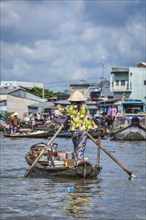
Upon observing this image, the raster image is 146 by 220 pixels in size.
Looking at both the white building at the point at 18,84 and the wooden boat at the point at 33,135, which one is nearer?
the wooden boat at the point at 33,135

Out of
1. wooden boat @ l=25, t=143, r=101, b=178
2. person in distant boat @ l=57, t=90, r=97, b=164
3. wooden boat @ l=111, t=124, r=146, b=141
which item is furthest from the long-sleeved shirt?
wooden boat @ l=111, t=124, r=146, b=141

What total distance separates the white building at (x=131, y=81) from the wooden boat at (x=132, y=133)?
26.7m

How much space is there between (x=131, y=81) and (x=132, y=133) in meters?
27.3

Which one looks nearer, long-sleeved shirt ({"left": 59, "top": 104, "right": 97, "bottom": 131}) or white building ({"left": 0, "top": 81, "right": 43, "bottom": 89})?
long-sleeved shirt ({"left": 59, "top": 104, "right": 97, "bottom": 131})

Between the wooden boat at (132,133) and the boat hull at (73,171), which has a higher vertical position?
the wooden boat at (132,133)

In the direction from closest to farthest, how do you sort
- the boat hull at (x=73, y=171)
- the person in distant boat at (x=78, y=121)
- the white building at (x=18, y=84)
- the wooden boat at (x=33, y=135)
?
1. the boat hull at (x=73, y=171)
2. the person in distant boat at (x=78, y=121)
3. the wooden boat at (x=33, y=135)
4. the white building at (x=18, y=84)

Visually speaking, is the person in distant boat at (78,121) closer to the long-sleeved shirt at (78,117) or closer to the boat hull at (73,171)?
the long-sleeved shirt at (78,117)

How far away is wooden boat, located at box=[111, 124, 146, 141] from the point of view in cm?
3256

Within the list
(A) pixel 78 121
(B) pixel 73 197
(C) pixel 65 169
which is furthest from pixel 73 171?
(B) pixel 73 197

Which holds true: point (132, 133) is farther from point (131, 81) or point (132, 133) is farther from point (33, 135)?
point (131, 81)

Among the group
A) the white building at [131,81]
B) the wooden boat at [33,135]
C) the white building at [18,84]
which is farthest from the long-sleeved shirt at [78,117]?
the white building at [18,84]

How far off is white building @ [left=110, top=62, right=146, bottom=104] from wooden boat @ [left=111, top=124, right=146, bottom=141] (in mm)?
26730

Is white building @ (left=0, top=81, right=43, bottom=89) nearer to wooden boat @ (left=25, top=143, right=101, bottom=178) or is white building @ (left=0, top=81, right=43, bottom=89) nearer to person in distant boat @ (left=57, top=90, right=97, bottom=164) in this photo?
wooden boat @ (left=25, top=143, right=101, bottom=178)

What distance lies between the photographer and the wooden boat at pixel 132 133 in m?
32.6
